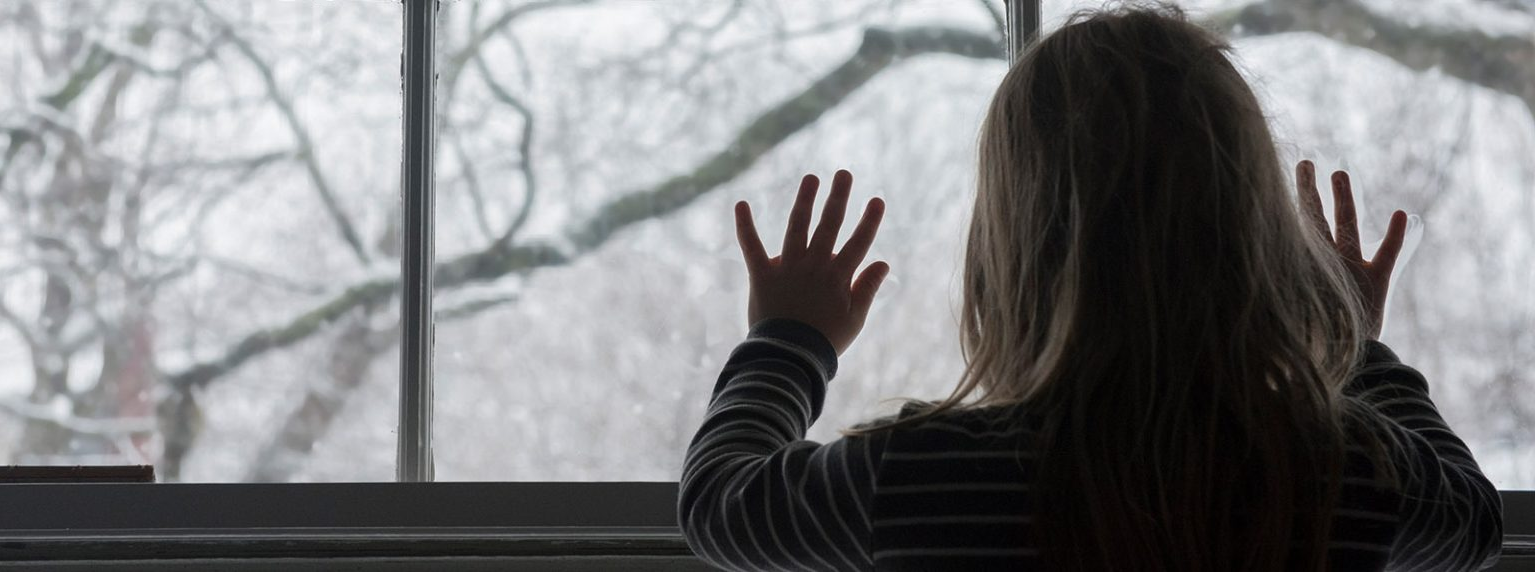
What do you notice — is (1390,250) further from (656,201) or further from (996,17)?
(656,201)

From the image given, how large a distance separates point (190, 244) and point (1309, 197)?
46.3 inches

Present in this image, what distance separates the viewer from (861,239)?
93 centimetres

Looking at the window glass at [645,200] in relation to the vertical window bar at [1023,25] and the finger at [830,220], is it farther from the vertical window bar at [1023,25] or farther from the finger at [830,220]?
the finger at [830,220]

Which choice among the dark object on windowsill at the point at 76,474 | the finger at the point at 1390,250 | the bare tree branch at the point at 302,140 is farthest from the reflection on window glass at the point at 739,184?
the finger at the point at 1390,250

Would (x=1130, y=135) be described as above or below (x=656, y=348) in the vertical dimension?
above

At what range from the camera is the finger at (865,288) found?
93 centimetres

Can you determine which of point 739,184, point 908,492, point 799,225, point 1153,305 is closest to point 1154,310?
point 1153,305

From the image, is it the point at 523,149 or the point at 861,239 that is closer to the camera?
the point at 861,239

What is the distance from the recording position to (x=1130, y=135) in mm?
777

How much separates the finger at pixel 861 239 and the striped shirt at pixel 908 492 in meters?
0.09

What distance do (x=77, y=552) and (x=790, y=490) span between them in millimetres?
907

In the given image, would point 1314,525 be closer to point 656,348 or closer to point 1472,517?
point 1472,517

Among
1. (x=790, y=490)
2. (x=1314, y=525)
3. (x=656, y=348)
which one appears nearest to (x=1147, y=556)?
(x=1314, y=525)

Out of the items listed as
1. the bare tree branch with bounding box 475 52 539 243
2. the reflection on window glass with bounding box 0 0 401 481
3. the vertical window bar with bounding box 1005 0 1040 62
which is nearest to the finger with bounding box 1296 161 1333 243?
the vertical window bar with bounding box 1005 0 1040 62
